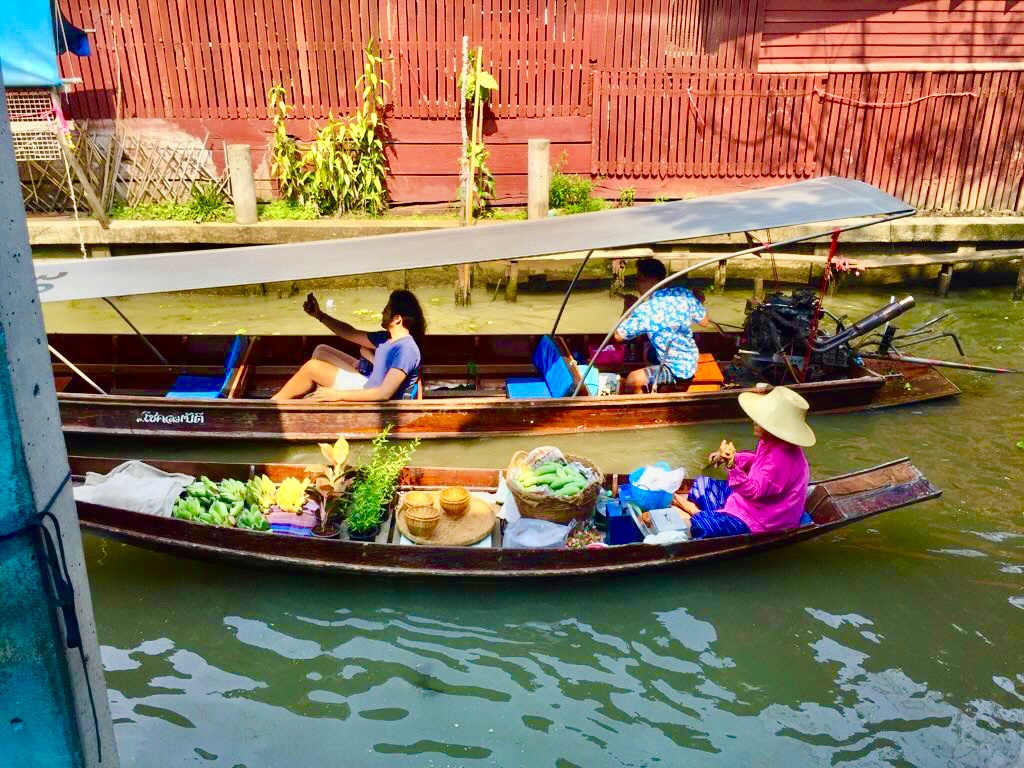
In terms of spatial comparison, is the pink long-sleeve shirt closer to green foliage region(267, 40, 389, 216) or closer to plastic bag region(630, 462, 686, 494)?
plastic bag region(630, 462, 686, 494)

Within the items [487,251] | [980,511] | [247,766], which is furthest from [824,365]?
[247,766]

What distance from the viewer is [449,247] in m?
6.79

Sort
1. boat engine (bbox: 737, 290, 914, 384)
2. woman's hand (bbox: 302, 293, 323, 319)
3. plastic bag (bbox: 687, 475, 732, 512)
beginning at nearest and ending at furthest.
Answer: plastic bag (bbox: 687, 475, 732, 512) < woman's hand (bbox: 302, 293, 323, 319) < boat engine (bbox: 737, 290, 914, 384)

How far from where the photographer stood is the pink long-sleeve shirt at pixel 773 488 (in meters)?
5.28

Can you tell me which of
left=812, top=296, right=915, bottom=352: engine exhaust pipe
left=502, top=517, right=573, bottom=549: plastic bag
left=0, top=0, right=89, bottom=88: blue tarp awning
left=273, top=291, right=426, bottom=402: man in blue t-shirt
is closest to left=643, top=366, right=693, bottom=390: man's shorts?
left=812, top=296, right=915, bottom=352: engine exhaust pipe

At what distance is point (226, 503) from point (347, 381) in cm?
204

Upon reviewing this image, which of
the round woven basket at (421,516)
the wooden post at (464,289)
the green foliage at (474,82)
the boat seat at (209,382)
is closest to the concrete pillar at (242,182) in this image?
the wooden post at (464,289)

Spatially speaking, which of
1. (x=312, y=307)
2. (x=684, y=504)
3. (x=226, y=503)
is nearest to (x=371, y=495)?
(x=226, y=503)

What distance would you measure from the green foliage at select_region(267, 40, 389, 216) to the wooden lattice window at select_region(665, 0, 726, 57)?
4.58m

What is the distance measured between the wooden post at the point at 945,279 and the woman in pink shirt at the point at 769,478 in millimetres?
7990

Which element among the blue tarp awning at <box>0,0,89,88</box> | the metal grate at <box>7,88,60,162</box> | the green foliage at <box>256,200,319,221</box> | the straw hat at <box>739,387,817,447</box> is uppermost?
the blue tarp awning at <box>0,0,89,88</box>

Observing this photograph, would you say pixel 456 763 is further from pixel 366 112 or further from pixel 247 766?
pixel 366 112

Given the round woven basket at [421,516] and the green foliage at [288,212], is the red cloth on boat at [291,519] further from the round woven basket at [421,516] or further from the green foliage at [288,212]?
the green foliage at [288,212]

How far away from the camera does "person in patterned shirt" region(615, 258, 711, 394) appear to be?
7.57 metres
